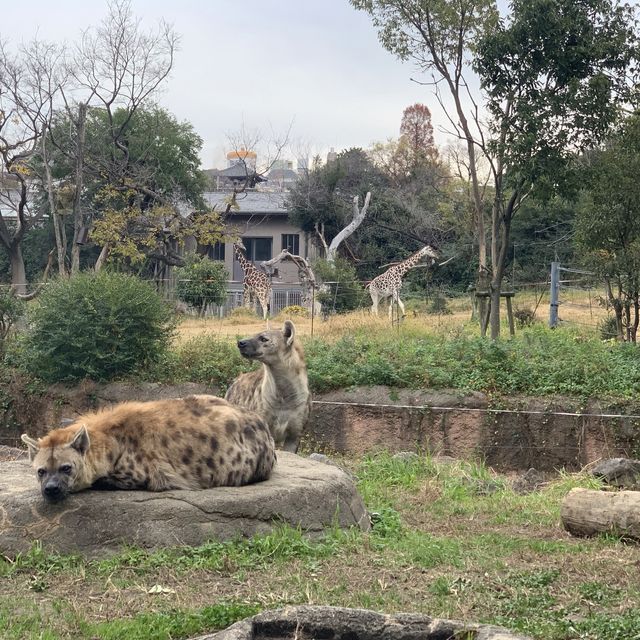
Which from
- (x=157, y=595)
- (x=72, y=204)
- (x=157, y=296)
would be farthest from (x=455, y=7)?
(x=72, y=204)

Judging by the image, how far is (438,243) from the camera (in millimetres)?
35000

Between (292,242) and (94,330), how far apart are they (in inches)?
1021

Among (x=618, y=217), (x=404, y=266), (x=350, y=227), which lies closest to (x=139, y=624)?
(x=618, y=217)

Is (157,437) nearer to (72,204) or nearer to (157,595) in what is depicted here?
(157,595)

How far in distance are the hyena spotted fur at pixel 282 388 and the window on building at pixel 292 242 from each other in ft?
94.8

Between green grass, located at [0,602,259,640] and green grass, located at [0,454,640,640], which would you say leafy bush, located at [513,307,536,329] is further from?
green grass, located at [0,602,259,640]

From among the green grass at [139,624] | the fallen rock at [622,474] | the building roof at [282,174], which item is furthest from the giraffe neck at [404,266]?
the building roof at [282,174]

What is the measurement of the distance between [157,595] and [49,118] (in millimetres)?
24299

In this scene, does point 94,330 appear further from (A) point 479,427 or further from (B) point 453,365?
(A) point 479,427

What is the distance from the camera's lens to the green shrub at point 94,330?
38.3 ft

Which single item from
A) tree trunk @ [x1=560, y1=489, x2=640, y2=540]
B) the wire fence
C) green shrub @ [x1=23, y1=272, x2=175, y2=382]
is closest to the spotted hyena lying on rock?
tree trunk @ [x1=560, y1=489, x2=640, y2=540]

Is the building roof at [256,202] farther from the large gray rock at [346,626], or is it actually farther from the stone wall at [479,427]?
the large gray rock at [346,626]

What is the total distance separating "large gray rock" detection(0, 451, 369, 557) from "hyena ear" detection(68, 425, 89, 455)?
27cm

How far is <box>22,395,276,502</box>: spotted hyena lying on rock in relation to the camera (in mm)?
5090
